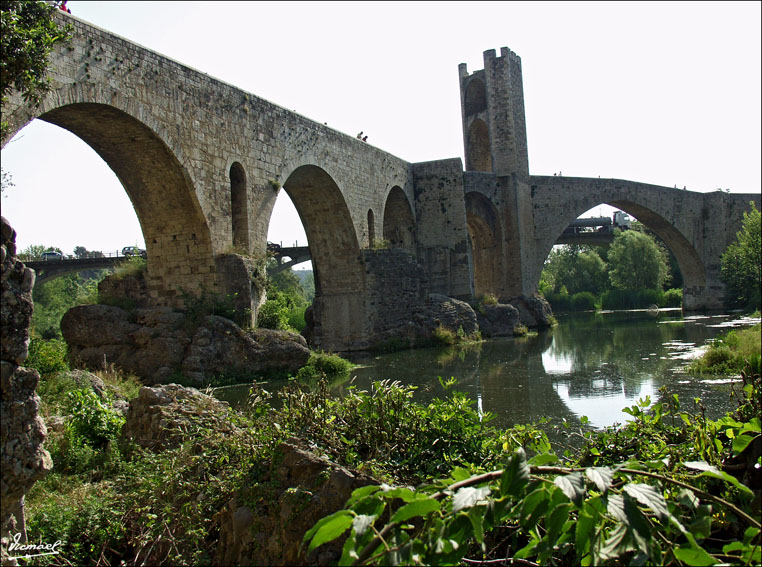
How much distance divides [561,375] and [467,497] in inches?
379

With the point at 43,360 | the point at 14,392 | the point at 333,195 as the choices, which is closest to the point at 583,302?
the point at 333,195

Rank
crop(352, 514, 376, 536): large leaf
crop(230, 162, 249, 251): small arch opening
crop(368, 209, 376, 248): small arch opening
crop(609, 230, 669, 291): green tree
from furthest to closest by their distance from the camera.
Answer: crop(609, 230, 669, 291): green tree, crop(368, 209, 376, 248): small arch opening, crop(230, 162, 249, 251): small arch opening, crop(352, 514, 376, 536): large leaf

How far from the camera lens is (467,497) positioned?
5.00 feet

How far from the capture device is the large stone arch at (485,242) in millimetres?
24859

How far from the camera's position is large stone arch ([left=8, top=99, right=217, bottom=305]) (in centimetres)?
980

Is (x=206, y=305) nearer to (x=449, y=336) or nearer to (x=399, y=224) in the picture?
(x=449, y=336)

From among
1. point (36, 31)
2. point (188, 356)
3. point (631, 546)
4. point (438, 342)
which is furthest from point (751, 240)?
point (631, 546)

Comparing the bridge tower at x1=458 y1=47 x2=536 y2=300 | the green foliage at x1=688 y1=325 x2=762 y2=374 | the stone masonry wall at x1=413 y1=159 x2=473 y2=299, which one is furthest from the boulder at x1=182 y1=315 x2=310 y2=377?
the bridge tower at x1=458 y1=47 x2=536 y2=300

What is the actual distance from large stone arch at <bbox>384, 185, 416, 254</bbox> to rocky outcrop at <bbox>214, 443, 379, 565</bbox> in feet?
62.2

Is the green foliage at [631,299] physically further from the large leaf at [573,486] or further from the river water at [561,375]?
the large leaf at [573,486]

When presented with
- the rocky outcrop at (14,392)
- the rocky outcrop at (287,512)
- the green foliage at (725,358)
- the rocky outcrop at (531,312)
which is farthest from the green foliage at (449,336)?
the rocky outcrop at (14,392)

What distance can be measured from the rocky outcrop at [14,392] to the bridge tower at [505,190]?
889 inches

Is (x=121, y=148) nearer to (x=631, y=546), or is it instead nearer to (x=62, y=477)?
(x=62, y=477)

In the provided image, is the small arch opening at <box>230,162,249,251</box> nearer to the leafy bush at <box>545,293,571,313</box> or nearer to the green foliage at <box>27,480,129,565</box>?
the green foliage at <box>27,480,129,565</box>
